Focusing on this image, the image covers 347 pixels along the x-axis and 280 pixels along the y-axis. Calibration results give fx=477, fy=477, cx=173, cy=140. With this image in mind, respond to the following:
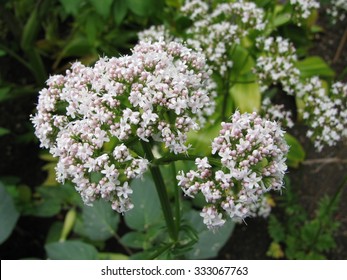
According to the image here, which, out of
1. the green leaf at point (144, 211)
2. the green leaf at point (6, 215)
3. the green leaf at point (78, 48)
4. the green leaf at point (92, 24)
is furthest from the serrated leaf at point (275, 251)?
the green leaf at point (78, 48)

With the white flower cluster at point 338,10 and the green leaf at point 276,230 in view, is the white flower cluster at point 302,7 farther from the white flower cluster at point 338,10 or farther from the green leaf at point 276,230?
the green leaf at point 276,230

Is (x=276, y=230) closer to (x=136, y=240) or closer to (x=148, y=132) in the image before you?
(x=136, y=240)

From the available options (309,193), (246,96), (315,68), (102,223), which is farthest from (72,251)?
(315,68)

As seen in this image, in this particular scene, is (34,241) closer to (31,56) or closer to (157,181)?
(31,56)

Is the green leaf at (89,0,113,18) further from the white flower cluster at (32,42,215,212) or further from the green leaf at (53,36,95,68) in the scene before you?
the white flower cluster at (32,42,215,212)

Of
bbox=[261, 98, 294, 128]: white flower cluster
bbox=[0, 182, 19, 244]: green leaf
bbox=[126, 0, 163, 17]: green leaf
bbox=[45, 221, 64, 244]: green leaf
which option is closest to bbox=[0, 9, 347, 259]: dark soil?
bbox=[45, 221, 64, 244]: green leaf
